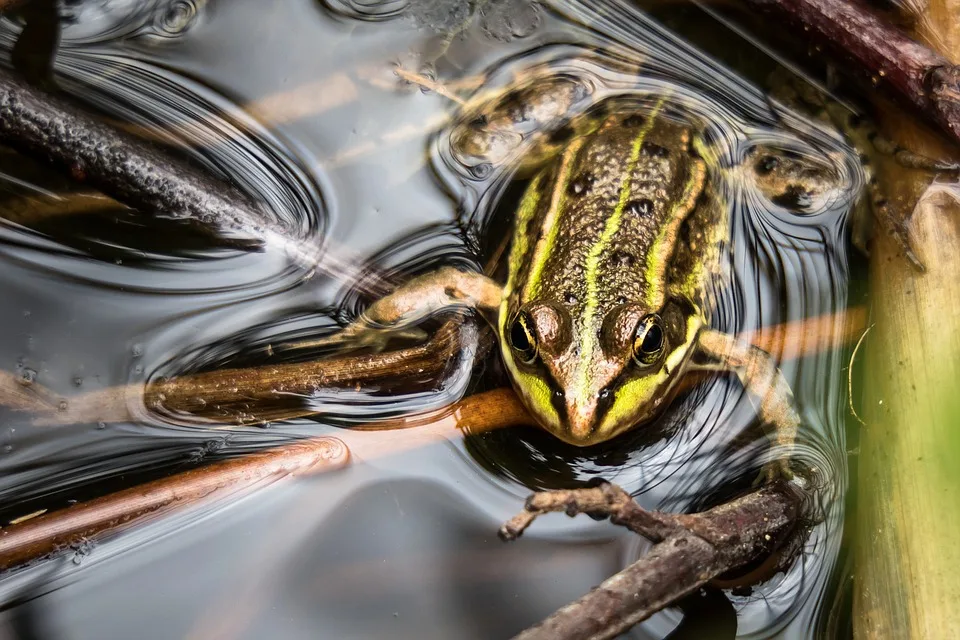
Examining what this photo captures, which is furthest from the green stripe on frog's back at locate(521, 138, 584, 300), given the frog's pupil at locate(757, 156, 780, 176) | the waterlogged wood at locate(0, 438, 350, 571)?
the waterlogged wood at locate(0, 438, 350, 571)

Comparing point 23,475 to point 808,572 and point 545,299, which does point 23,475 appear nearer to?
point 545,299

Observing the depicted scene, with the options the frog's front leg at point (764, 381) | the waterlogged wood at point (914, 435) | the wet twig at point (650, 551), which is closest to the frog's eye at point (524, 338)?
the wet twig at point (650, 551)

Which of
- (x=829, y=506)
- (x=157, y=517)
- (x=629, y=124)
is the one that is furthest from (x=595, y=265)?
(x=157, y=517)

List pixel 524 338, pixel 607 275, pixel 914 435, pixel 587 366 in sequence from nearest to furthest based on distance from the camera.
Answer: pixel 914 435
pixel 587 366
pixel 524 338
pixel 607 275

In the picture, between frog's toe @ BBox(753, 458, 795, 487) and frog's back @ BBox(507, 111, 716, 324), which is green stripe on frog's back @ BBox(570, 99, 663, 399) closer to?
frog's back @ BBox(507, 111, 716, 324)

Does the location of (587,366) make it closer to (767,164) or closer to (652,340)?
(652,340)

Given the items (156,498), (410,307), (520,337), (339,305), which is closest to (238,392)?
(156,498)

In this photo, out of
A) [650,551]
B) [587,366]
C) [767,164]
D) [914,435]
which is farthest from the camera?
[767,164]
